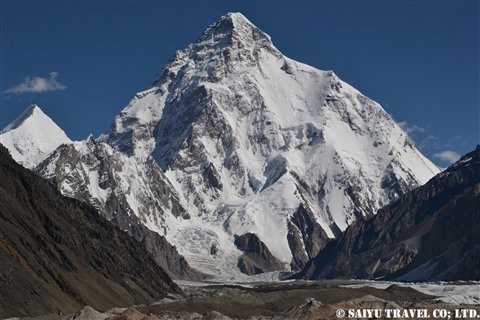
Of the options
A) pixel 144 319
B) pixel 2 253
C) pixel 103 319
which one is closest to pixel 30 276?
pixel 2 253

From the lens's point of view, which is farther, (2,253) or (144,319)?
(2,253)

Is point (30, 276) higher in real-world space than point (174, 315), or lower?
higher

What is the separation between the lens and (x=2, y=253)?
641 ft

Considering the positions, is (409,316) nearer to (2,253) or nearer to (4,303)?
(4,303)

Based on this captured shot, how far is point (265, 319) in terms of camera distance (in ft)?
482

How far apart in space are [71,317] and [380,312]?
45038 mm

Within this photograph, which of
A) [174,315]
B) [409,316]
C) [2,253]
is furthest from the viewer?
[2,253]

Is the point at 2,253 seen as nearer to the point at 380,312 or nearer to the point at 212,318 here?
the point at 212,318

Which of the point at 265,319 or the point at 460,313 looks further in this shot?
the point at 265,319

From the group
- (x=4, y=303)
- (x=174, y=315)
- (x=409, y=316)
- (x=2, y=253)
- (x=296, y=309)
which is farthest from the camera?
(x=2, y=253)

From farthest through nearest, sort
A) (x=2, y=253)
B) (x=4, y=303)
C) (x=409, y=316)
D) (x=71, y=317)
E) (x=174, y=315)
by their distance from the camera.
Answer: (x=2, y=253) < (x=4, y=303) < (x=174, y=315) < (x=71, y=317) < (x=409, y=316)

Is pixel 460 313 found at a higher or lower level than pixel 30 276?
lower

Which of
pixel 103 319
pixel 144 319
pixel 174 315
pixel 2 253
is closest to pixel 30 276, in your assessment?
pixel 2 253

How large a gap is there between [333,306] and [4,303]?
70.4 metres
